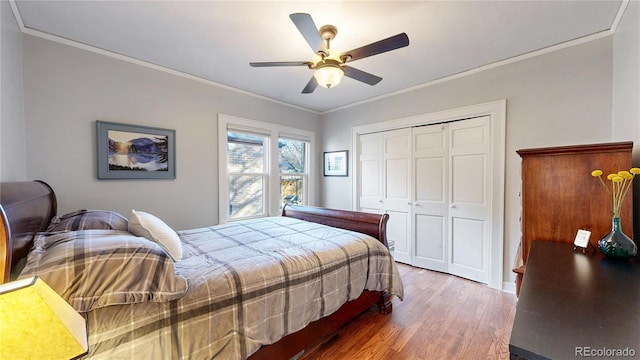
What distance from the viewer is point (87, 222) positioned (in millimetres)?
1587

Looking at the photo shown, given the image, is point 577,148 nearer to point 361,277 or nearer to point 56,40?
point 361,277

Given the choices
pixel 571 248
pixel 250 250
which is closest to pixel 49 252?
pixel 250 250

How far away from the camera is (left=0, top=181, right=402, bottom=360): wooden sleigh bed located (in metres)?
0.97

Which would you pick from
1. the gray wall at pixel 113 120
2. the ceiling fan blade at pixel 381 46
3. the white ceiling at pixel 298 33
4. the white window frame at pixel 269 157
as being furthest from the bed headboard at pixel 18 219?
the ceiling fan blade at pixel 381 46

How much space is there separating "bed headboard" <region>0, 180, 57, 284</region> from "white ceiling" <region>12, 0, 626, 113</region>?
4.62 feet

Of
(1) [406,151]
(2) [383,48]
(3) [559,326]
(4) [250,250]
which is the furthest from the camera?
(1) [406,151]

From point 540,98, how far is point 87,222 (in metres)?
4.06

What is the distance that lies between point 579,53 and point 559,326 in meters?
2.86

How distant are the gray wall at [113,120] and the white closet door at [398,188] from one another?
7.77ft

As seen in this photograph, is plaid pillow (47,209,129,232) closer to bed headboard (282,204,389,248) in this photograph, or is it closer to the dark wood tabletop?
bed headboard (282,204,389,248)

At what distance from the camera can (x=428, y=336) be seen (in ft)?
6.35

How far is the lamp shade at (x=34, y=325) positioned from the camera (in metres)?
0.51

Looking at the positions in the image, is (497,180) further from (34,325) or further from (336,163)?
(34,325)

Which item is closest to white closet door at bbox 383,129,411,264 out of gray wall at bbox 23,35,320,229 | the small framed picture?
the small framed picture
